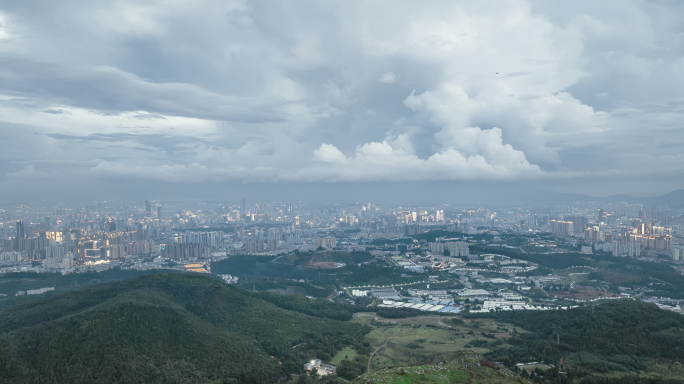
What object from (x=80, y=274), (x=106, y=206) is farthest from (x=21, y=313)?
(x=106, y=206)

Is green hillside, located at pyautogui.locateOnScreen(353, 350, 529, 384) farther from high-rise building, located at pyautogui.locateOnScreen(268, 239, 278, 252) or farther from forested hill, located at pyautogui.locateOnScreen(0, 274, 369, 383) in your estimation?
high-rise building, located at pyautogui.locateOnScreen(268, 239, 278, 252)

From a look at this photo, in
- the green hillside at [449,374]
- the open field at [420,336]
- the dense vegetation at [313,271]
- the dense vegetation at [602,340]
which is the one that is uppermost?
the green hillside at [449,374]

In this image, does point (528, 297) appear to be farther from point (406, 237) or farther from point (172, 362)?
point (406, 237)

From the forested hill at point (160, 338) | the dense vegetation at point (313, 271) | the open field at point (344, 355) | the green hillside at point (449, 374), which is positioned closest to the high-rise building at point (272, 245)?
the dense vegetation at point (313, 271)

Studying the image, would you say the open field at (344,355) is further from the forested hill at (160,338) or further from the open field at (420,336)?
the open field at (420,336)

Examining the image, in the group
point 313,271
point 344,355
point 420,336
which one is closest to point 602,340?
point 420,336

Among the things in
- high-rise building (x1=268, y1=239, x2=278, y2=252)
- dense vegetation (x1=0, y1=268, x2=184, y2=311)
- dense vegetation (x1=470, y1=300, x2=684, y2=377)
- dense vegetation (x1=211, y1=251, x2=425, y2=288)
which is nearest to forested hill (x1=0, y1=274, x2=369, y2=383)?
dense vegetation (x1=470, y1=300, x2=684, y2=377)
